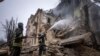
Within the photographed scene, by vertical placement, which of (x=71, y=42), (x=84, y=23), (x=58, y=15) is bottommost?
(x=71, y=42)

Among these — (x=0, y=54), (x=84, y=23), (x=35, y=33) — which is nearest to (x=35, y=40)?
(x=35, y=33)

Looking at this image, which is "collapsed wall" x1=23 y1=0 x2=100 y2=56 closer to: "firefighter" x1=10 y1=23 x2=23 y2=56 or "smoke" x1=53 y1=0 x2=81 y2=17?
"smoke" x1=53 y1=0 x2=81 y2=17

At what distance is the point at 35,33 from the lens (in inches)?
1335

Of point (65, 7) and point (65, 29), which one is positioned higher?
point (65, 7)

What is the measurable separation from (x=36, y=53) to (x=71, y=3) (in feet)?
67.1

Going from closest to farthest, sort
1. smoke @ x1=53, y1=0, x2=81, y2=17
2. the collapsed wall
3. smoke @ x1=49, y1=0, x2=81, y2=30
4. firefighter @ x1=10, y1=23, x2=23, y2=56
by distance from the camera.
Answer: firefighter @ x1=10, y1=23, x2=23, y2=56, the collapsed wall, smoke @ x1=49, y1=0, x2=81, y2=30, smoke @ x1=53, y1=0, x2=81, y2=17

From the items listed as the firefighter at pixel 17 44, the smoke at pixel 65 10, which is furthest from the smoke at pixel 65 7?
the firefighter at pixel 17 44

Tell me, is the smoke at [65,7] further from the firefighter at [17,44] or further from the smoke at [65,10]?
the firefighter at [17,44]

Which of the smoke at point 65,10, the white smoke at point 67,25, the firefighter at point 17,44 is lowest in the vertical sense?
the firefighter at point 17,44

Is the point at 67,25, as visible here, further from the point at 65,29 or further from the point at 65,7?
the point at 65,7

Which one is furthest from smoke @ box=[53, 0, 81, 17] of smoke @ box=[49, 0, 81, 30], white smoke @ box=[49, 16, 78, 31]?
white smoke @ box=[49, 16, 78, 31]

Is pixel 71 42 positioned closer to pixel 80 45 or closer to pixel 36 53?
pixel 80 45

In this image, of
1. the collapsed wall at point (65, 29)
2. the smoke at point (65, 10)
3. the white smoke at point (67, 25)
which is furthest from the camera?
the smoke at point (65, 10)

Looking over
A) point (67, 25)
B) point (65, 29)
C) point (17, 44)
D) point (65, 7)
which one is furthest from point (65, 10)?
point (17, 44)
